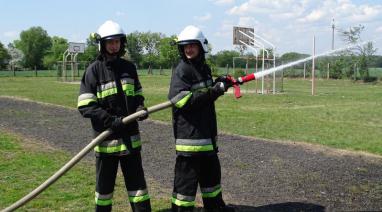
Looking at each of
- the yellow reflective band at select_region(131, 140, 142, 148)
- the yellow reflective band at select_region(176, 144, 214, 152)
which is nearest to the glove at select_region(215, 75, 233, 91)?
the yellow reflective band at select_region(176, 144, 214, 152)

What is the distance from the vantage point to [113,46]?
4988 millimetres

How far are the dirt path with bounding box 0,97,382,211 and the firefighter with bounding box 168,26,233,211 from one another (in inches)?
36.7

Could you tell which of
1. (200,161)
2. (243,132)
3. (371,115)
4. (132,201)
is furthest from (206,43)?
(371,115)

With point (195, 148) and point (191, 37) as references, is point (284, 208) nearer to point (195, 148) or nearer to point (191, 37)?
point (195, 148)

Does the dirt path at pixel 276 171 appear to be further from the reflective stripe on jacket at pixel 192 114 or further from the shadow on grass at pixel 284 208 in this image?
the reflective stripe on jacket at pixel 192 114

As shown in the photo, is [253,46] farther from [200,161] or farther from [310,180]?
[200,161]

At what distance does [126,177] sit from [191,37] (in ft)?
5.24

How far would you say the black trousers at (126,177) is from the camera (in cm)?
509

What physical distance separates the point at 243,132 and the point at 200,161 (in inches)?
266

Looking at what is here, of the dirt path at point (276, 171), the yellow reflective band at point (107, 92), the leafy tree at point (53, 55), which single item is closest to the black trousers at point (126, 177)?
the yellow reflective band at point (107, 92)

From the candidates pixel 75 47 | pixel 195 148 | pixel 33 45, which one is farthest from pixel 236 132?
pixel 33 45

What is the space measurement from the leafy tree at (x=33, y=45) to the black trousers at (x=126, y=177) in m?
96.5

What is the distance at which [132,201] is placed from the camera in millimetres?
5137

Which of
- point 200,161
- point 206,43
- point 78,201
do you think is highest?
point 206,43
